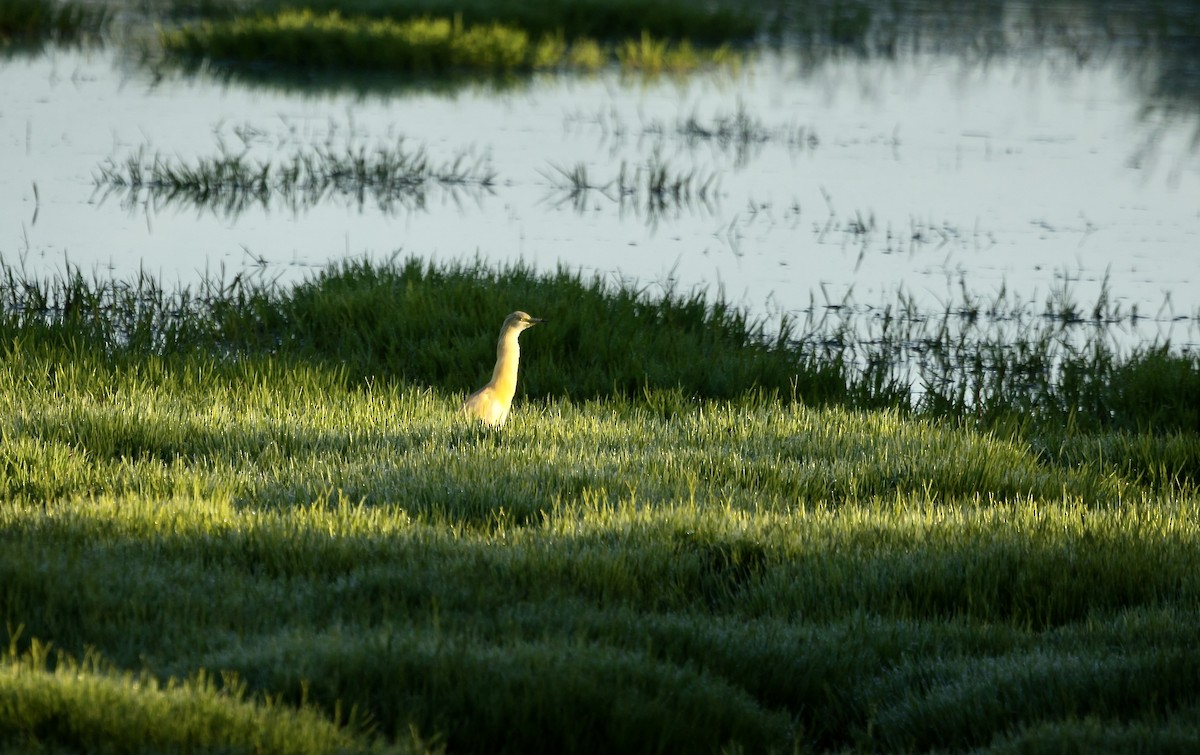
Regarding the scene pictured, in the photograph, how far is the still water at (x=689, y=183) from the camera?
1277 cm

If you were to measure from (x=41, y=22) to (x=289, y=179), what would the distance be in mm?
14120

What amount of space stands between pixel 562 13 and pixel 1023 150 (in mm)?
13792

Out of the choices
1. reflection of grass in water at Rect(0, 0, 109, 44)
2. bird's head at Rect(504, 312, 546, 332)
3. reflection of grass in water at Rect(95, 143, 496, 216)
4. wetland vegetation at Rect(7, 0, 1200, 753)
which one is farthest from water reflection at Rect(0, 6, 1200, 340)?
bird's head at Rect(504, 312, 546, 332)

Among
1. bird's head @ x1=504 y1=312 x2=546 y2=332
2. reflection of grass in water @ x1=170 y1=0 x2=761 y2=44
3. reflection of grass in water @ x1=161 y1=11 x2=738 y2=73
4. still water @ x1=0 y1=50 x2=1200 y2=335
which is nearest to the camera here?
bird's head @ x1=504 y1=312 x2=546 y2=332

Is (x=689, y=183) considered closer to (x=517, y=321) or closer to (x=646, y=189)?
(x=646, y=189)

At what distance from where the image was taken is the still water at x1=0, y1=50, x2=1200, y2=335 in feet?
41.9

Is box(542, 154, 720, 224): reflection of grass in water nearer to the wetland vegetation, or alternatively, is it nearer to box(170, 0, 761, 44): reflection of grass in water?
the wetland vegetation

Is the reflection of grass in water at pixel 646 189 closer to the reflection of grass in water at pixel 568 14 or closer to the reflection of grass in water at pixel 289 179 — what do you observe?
the reflection of grass in water at pixel 289 179

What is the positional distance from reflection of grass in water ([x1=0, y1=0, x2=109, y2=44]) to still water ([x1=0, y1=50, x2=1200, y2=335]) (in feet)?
8.13

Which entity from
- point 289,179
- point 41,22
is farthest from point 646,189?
point 41,22

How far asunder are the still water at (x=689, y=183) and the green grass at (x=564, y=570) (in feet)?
13.8

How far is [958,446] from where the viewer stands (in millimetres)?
7074

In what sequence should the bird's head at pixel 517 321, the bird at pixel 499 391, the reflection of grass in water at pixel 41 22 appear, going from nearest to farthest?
the bird at pixel 499 391
the bird's head at pixel 517 321
the reflection of grass in water at pixel 41 22

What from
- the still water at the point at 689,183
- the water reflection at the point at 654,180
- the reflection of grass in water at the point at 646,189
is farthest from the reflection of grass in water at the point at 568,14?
the reflection of grass in water at the point at 646,189
